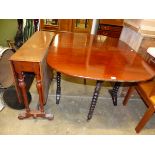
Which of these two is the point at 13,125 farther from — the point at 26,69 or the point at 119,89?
the point at 119,89

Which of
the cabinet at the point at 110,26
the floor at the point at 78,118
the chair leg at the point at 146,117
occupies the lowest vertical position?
the floor at the point at 78,118

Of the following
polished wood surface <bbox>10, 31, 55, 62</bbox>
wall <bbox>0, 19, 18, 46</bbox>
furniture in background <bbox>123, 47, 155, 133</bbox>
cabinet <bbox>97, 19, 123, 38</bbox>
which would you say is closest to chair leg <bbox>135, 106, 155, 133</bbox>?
furniture in background <bbox>123, 47, 155, 133</bbox>

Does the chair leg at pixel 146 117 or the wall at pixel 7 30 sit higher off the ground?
the wall at pixel 7 30

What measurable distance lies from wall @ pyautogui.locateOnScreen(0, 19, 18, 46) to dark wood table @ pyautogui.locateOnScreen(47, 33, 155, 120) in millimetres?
1439

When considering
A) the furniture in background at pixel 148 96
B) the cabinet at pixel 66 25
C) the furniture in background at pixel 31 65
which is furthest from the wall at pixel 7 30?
the furniture in background at pixel 148 96

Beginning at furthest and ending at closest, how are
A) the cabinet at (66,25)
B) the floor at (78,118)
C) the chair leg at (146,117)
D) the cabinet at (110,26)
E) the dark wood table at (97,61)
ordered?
1. the cabinet at (66,25)
2. the cabinet at (110,26)
3. the floor at (78,118)
4. the chair leg at (146,117)
5. the dark wood table at (97,61)

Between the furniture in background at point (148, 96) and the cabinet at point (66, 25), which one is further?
the cabinet at point (66, 25)

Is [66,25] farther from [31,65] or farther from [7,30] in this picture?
[31,65]

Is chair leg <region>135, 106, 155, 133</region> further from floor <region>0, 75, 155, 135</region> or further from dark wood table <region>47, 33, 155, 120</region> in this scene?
dark wood table <region>47, 33, 155, 120</region>

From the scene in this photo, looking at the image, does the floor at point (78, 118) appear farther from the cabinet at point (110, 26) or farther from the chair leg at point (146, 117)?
the cabinet at point (110, 26)

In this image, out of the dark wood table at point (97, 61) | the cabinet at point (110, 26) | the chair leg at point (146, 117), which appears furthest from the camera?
the cabinet at point (110, 26)

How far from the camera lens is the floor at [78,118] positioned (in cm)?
173

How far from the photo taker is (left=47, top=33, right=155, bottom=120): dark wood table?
131 cm
